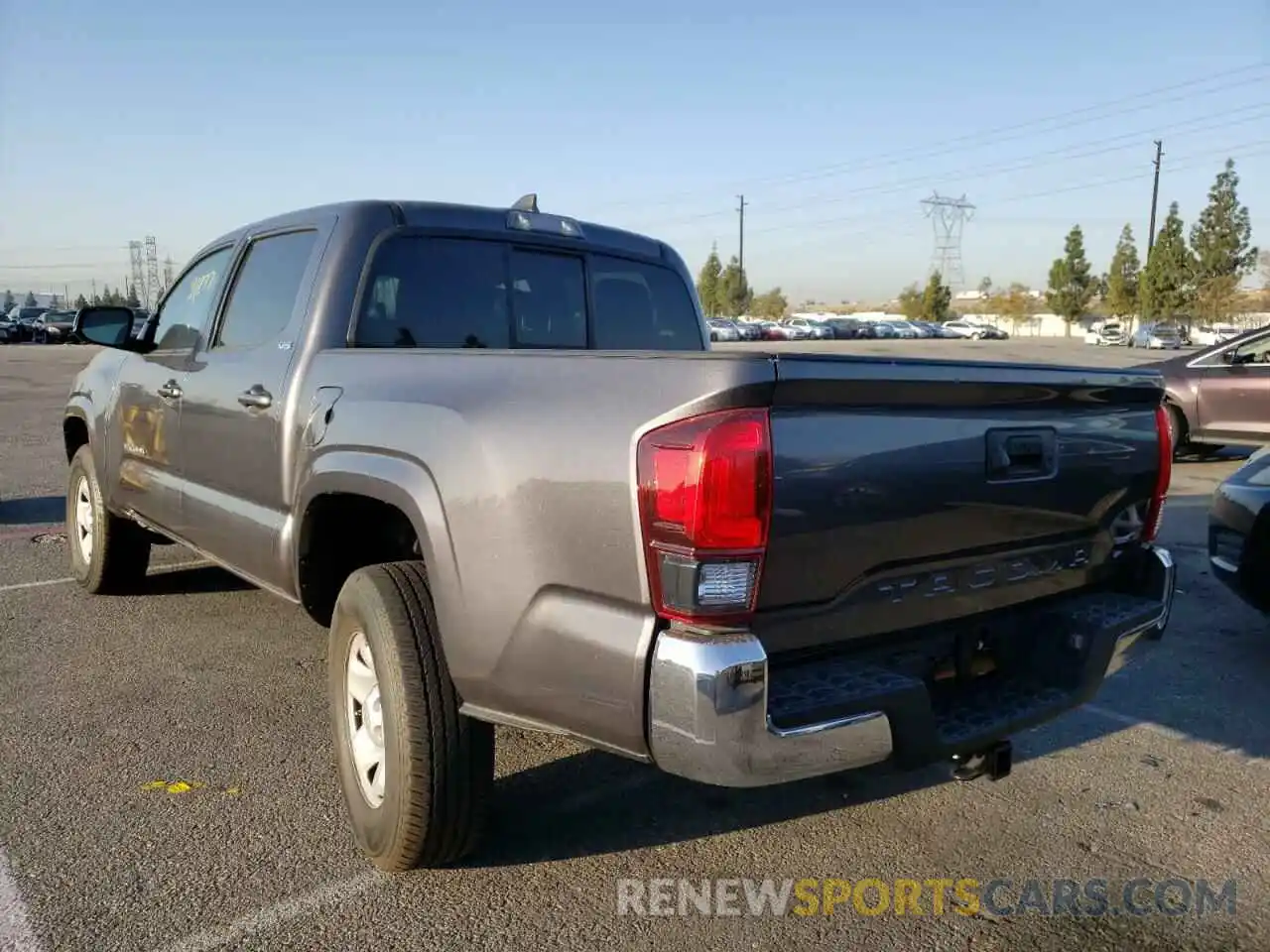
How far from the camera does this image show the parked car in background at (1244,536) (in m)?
4.84

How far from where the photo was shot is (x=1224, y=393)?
34.8ft

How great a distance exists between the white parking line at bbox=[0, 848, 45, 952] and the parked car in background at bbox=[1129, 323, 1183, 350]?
179ft

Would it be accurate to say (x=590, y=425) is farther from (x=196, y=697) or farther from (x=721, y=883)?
(x=196, y=697)

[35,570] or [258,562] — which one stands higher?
[258,562]

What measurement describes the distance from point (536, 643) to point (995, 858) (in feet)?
5.35

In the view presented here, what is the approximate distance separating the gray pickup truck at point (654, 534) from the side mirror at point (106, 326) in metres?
1.44

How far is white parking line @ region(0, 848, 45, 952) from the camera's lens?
257cm

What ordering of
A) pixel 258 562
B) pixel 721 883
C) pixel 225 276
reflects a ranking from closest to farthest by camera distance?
pixel 721 883, pixel 258 562, pixel 225 276

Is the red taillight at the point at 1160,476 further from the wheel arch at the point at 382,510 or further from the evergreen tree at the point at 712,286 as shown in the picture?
the evergreen tree at the point at 712,286

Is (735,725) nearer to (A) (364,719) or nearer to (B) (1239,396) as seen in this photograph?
(A) (364,719)

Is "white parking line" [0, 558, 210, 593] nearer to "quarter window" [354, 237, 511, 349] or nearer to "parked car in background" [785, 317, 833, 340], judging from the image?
"quarter window" [354, 237, 511, 349]

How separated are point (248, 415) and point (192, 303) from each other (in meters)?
1.41

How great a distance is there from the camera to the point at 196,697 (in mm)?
4266

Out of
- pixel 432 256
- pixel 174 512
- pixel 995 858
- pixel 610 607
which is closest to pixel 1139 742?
pixel 995 858
